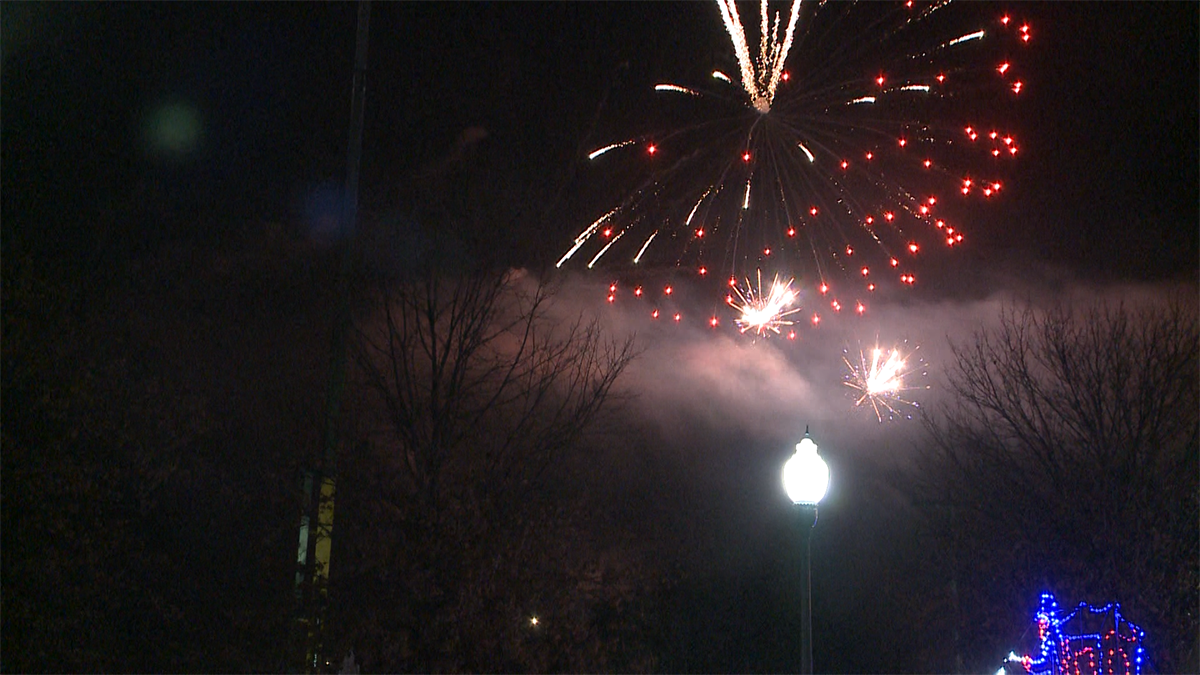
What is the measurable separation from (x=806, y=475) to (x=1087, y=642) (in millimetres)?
12633

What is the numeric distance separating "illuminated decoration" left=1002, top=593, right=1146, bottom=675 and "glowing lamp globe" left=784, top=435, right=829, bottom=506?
12.0m

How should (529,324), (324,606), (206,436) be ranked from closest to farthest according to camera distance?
(324,606)
(206,436)
(529,324)

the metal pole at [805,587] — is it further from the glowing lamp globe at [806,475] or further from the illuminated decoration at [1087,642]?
the illuminated decoration at [1087,642]

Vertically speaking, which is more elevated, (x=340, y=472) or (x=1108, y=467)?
(x=1108, y=467)

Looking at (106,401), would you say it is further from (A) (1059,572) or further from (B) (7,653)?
(A) (1059,572)

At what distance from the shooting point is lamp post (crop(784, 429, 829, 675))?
35.4 feet

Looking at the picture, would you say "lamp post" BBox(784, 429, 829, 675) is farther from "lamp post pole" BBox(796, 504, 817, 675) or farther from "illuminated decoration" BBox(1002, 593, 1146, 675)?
"illuminated decoration" BBox(1002, 593, 1146, 675)

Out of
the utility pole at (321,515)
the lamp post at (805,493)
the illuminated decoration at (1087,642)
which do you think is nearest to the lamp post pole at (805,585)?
the lamp post at (805,493)

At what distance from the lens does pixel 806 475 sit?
10914 millimetres

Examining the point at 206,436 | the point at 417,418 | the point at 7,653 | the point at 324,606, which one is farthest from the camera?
the point at 417,418

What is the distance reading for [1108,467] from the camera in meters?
20.9

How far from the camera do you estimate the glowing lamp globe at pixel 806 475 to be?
1082 cm

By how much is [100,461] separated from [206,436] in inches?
53.5

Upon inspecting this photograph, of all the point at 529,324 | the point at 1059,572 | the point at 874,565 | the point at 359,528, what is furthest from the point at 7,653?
the point at 874,565
